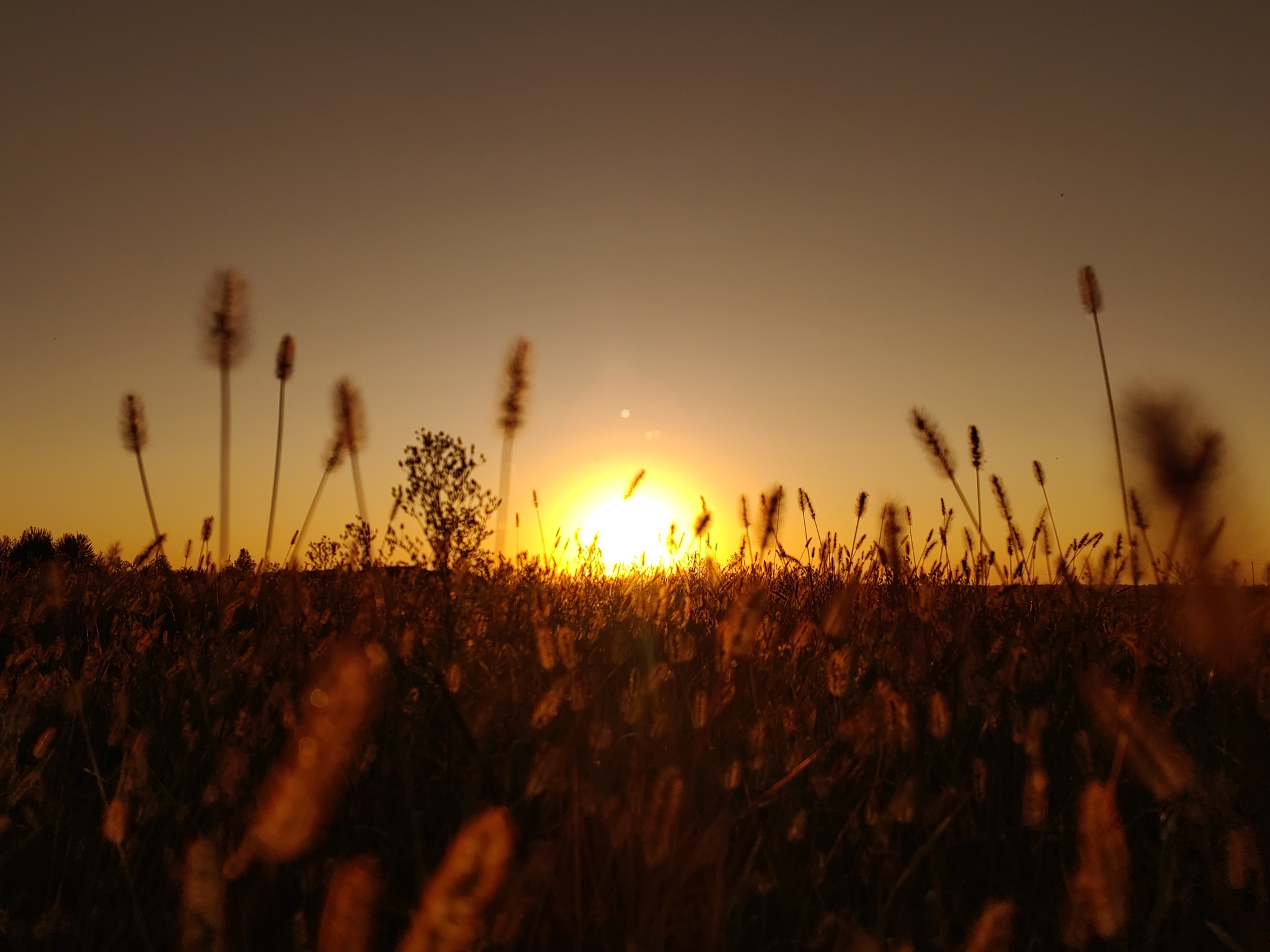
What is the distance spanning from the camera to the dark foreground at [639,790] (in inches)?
49.8

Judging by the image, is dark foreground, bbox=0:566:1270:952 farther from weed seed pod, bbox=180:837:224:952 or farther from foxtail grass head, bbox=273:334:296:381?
foxtail grass head, bbox=273:334:296:381

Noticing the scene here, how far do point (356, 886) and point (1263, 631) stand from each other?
2.76 metres

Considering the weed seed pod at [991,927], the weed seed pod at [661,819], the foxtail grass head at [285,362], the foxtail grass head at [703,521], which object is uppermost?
the foxtail grass head at [285,362]

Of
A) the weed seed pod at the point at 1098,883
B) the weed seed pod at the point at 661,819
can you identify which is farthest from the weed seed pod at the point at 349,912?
the weed seed pod at the point at 1098,883

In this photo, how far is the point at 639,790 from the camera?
143 centimetres

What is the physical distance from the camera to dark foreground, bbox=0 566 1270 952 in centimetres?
126

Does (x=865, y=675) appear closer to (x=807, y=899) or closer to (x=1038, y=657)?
(x=1038, y=657)

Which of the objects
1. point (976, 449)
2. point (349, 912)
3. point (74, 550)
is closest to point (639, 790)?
point (349, 912)

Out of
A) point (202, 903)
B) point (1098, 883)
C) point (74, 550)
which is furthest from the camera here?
point (74, 550)

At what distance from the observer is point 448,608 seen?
1.87m

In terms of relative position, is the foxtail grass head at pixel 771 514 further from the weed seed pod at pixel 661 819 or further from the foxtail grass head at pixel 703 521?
the weed seed pod at pixel 661 819

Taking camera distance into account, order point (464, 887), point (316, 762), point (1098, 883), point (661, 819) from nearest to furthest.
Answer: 1. point (1098, 883)
2. point (464, 887)
3. point (661, 819)
4. point (316, 762)

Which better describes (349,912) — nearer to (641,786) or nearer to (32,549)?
(641,786)

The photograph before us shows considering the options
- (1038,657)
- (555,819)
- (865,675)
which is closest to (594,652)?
(865,675)
